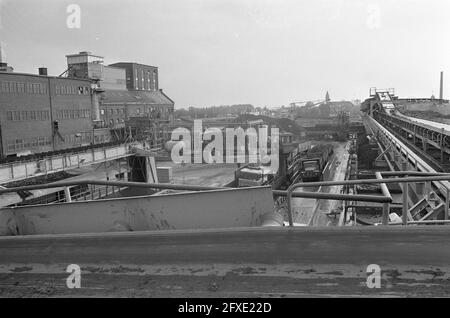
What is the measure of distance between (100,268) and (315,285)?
1402mm

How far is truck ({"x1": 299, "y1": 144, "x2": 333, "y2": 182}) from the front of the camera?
22.7m

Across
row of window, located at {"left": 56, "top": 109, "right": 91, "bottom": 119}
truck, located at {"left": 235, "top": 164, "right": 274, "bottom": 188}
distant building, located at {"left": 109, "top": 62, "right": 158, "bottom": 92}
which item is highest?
distant building, located at {"left": 109, "top": 62, "right": 158, "bottom": 92}

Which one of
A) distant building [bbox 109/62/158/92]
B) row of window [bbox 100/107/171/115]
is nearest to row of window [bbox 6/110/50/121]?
row of window [bbox 100/107/171/115]

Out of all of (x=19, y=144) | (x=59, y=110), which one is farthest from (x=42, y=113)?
(x=19, y=144)

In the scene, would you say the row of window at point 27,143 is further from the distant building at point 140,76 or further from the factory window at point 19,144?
the distant building at point 140,76

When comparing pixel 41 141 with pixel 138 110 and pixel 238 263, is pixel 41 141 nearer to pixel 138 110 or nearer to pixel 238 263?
pixel 138 110

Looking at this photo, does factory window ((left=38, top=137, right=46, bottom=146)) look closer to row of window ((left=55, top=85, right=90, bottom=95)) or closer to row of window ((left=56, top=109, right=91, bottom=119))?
row of window ((left=56, top=109, right=91, bottom=119))

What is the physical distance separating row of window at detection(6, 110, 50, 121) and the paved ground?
66.0 ft

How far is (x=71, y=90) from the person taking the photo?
85.4ft

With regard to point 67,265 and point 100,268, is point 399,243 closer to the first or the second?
point 100,268

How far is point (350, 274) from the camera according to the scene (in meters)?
2.49

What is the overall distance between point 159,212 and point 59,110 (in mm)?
23350

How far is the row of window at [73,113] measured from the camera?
2489cm

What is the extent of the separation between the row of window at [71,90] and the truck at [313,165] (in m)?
14.3
